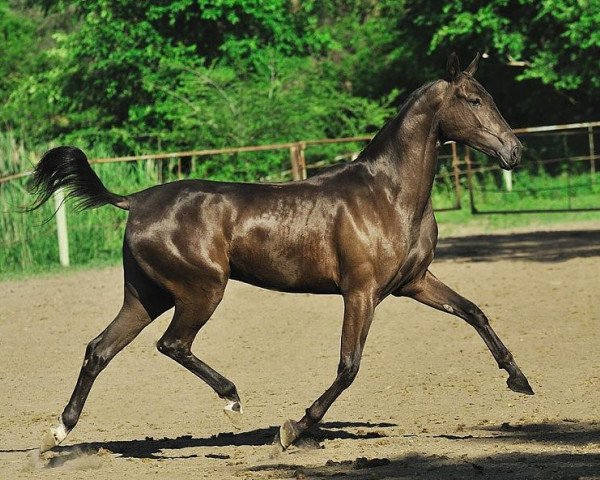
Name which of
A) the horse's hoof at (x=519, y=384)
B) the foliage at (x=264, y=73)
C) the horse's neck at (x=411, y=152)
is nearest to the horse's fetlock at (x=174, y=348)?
the horse's neck at (x=411, y=152)

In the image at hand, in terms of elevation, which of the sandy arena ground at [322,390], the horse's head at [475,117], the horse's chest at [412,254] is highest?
the horse's head at [475,117]

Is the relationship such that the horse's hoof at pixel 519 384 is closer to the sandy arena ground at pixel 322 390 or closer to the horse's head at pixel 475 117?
the sandy arena ground at pixel 322 390

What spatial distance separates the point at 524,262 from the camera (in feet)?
52.9

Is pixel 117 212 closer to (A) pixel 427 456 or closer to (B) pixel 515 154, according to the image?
(B) pixel 515 154

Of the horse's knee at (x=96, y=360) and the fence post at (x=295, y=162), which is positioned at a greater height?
the horse's knee at (x=96, y=360)

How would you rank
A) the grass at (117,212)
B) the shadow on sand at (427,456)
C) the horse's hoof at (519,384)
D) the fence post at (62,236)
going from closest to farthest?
the shadow on sand at (427,456) < the horse's hoof at (519,384) < the fence post at (62,236) < the grass at (117,212)

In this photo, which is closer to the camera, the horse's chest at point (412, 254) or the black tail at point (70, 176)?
the horse's chest at point (412, 254)

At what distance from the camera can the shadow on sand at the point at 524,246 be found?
16750 mm

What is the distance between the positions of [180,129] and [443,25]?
815 cm

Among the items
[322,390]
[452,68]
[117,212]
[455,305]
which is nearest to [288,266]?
[455,305]

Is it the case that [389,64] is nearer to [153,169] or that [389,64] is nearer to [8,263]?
[153,169]

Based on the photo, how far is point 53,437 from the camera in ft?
23.5

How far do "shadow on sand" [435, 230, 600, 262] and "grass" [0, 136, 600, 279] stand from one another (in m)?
1.48

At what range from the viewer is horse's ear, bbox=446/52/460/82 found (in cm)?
722
